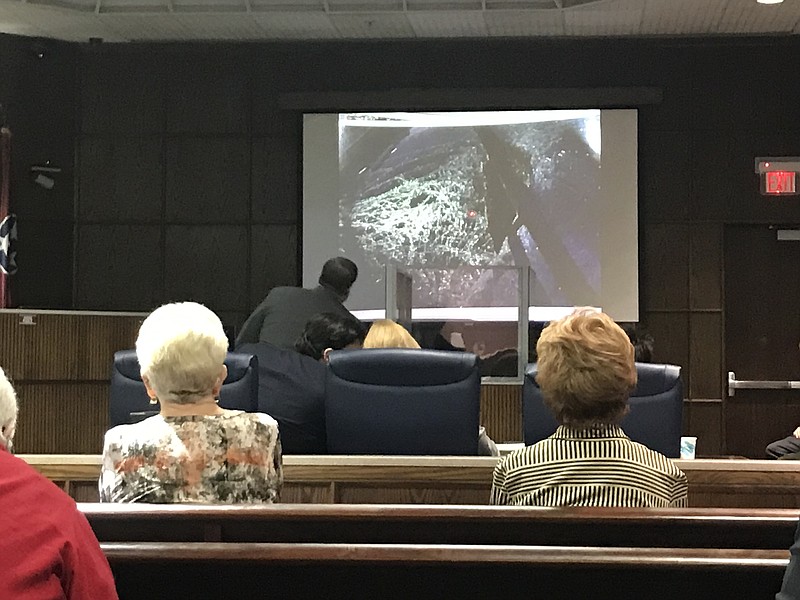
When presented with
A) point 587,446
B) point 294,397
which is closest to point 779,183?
point 294,397

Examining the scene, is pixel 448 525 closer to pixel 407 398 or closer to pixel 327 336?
pixel 407 398

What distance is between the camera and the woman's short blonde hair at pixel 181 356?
76.6 inches

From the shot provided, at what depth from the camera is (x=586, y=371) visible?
1.92 m

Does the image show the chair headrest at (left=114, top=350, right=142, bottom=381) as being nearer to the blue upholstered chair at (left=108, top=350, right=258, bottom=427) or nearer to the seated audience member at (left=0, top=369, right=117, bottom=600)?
the blue upholstered chair at (left=108, top=350, right=258, bottom=427)

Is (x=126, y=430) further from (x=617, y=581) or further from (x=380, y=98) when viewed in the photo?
(x=380, y=98)

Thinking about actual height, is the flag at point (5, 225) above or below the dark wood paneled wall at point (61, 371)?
above

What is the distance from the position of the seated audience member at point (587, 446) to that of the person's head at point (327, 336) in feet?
4.21

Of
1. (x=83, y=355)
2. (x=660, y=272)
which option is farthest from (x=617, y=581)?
(x=660, y=272)

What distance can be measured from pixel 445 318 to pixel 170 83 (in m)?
2.44

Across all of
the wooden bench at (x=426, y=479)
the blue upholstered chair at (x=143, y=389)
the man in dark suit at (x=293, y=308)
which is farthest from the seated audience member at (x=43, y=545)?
the man in dark suit at (x=293, y=308)

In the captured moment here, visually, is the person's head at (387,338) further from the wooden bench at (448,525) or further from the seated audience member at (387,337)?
the wooden bench at (448,525)

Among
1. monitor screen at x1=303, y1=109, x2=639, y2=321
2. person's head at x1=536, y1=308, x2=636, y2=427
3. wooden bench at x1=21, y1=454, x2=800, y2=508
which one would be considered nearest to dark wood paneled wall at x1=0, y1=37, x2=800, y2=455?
monitor screen at x1=303, y1=109, x2=639, y2=321

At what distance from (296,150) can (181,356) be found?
4.65 meters

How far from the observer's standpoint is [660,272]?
6195 mm
